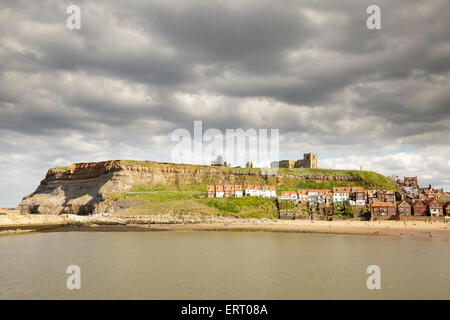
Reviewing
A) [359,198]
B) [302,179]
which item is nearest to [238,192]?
[359,198]

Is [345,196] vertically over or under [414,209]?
over

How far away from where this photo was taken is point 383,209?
75.1m

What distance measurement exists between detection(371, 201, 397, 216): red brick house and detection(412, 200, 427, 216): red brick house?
5.25 metres

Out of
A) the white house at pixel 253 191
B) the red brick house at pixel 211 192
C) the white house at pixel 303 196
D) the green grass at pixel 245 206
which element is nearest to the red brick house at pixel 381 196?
the white house at pixel 303 196

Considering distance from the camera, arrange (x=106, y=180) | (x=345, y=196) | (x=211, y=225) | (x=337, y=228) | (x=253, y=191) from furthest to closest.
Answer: (x=106, y=180), (x=253, y=191), (x=345, y=196), (x=211, y=225), (x=337, y=228)

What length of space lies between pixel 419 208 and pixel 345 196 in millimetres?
18900

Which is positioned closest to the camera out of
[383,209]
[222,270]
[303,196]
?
[222,270]

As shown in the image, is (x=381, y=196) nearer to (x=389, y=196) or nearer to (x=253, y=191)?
(x=389, y=196)

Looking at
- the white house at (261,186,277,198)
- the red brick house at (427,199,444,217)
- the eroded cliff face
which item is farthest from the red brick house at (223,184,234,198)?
the red brick house at (427,199,444,217)

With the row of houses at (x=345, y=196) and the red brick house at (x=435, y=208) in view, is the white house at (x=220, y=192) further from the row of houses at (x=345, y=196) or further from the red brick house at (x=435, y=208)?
the red brick house at (x=435, y=208)

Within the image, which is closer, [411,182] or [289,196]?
[289,196]

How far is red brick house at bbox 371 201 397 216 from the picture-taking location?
74.6 meters

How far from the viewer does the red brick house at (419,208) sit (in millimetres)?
74438
